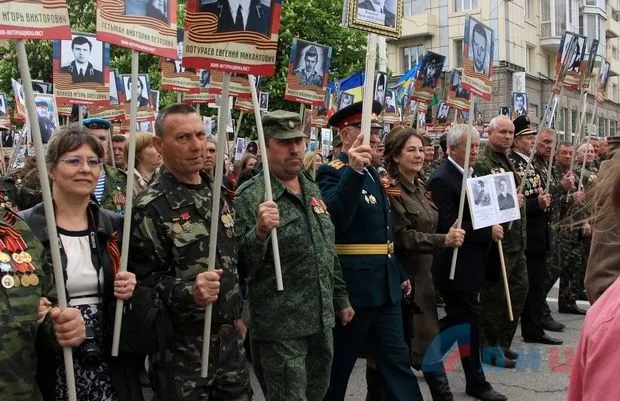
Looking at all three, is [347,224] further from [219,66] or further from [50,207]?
[50,207]

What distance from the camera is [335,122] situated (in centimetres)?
503

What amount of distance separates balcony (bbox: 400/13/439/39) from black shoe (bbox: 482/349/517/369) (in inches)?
1236

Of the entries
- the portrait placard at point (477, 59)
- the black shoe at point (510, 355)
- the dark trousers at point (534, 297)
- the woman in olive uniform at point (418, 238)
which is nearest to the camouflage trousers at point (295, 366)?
the woman in olive uniform at point (418, 238)

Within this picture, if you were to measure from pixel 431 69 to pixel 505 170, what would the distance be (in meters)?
5.25

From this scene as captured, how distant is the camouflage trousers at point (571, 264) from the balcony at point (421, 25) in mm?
28389

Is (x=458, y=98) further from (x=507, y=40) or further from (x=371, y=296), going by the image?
(x=507, y=40)

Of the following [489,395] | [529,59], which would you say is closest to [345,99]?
[489,395]

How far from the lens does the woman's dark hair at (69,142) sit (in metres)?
3.42

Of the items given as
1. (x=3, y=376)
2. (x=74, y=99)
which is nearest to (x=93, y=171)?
(x=3, y=376)

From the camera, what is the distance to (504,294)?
6629 millimetres

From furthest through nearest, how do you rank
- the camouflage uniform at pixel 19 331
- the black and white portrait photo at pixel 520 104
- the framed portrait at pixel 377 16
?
the black and white portrait photo at pixel 520 104
the framed portrait at pixel 377 16
the camouflage uniform at pixel 19 331

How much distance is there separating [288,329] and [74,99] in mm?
4982

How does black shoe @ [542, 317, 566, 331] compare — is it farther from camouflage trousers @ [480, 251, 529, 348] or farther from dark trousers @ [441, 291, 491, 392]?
dark trousers @ [441, 291, 491, 392]

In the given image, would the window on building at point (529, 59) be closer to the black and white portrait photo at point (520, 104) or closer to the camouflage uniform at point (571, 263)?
the black and white portrait photo at point (520, 104)
